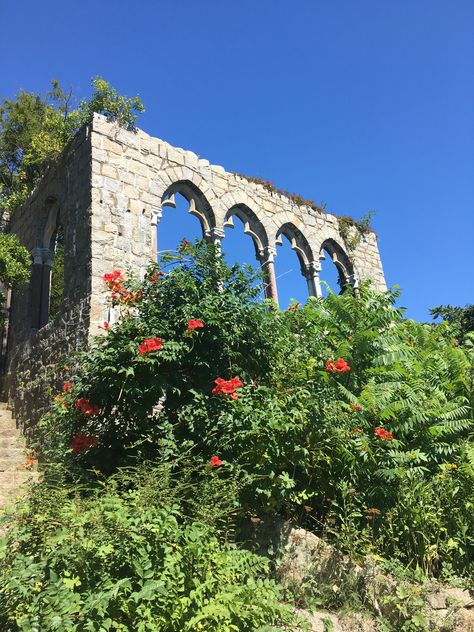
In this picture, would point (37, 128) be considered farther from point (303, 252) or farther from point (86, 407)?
point (86, 407)

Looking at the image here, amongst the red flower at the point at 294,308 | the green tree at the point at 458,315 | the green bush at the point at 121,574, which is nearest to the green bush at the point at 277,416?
the red flower at the point at 294,308

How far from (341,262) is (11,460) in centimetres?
784

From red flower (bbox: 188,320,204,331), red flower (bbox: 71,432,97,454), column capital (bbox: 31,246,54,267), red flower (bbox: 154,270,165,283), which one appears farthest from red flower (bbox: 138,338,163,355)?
column capital (bbox: 31,246,54,267)

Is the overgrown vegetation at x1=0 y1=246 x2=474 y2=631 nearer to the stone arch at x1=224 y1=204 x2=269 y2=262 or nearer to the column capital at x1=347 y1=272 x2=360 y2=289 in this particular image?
the stone arch at x1=224 y1=204 x2=269 y2=262

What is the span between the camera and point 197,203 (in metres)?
9.02

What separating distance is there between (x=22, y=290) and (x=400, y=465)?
7980 mm

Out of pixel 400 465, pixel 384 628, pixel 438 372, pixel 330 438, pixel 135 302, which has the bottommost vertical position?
pixel 384 628

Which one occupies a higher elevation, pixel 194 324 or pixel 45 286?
pixel 45 286

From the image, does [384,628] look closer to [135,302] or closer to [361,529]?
[361,529]

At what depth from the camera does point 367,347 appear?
201 inches

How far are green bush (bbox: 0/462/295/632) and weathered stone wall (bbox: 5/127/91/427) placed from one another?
360cm

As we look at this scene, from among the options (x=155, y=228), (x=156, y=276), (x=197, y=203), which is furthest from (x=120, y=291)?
(x=197, y=203)

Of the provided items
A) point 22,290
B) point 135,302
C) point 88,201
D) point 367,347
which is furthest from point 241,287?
point 22,290

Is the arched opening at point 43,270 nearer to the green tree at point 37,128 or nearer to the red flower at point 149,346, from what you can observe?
the green tree at point 37,128
